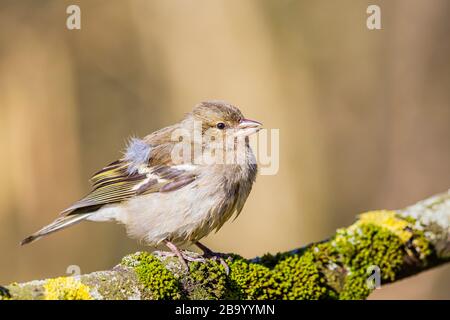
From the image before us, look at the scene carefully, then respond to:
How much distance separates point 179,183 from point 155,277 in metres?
1.52

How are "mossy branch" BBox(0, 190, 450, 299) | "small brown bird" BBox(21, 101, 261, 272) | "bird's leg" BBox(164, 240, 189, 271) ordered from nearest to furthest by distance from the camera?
1. "mossy branch" BBox(0, 190, 450, 299)
2. "bird's leg" BBox(164, 240, 189, 271)
3. "small brown bird" BBox(21, 101, 261, 272)

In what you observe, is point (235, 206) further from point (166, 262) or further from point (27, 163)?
point (27, 163)

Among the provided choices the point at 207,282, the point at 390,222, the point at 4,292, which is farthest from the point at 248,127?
the point at 4,292

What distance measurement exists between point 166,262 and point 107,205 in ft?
4.92

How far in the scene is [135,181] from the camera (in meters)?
5.41

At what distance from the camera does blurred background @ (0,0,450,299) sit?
8.01m

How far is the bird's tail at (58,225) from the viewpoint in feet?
17.1

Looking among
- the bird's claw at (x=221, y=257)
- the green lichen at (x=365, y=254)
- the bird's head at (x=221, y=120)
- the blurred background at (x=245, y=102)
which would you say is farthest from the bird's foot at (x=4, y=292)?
the blurred background at (x=245, y=102)

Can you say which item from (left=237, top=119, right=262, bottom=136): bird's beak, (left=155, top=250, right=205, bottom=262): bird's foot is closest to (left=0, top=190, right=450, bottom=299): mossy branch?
(left=155, top=250, right=205, bottom=262): bird's foot

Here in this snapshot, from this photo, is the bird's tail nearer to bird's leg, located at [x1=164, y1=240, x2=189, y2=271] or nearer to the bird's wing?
the bird's wing

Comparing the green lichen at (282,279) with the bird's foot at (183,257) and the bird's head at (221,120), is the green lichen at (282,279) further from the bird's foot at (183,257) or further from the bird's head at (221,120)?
the bird's head at (221,120)

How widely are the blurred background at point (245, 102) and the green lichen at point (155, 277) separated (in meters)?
4.42

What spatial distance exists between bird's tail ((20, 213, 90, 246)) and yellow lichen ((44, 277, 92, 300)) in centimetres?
204
